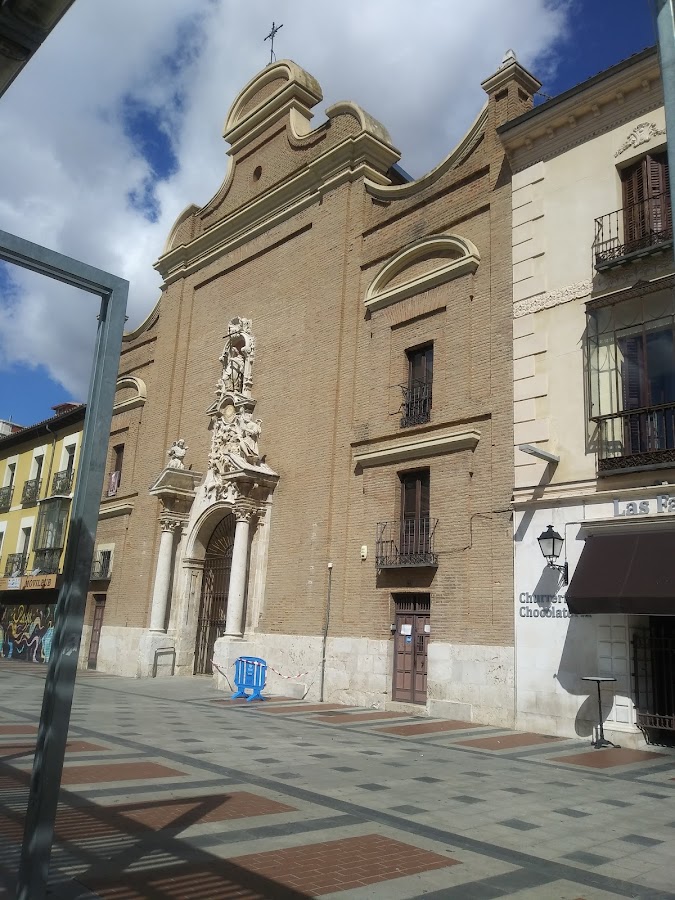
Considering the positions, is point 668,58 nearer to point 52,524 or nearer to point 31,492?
point 52,524

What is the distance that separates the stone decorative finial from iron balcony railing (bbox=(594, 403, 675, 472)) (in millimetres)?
13587

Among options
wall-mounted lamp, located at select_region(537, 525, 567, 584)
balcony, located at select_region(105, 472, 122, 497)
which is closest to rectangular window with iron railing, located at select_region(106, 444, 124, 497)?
balcony, located at select_region(105, 472, 122, 497)

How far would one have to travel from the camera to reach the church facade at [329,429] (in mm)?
15133

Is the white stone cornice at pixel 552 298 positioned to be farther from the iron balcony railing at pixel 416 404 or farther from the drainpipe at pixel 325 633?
the drainpipe at pixel 325 633

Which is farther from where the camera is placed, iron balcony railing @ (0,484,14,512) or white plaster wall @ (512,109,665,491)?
iron balcony railing @ (0,484,14,512)

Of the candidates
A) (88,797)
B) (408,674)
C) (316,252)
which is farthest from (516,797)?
(316,252)

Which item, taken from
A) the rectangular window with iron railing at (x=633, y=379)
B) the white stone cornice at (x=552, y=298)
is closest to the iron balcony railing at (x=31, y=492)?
the white stone cornice at (x=552, y=298)

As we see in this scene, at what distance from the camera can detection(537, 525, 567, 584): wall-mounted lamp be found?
41.7 feet

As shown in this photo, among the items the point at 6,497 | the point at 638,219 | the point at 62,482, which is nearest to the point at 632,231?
the point at 638,219

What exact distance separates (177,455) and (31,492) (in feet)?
47.3

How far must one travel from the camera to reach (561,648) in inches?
497

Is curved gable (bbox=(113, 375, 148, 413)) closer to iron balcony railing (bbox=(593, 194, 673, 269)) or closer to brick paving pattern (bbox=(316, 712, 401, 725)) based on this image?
brick paving pattern (bbox=(316, 712, 401, 725))

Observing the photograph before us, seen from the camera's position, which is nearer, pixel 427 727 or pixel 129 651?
pixel 427 727

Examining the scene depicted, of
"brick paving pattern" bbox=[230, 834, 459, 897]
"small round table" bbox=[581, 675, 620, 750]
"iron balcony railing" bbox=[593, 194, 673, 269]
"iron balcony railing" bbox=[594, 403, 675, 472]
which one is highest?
"iron balcony railing" bbox=[593, 194, 673, 269]
